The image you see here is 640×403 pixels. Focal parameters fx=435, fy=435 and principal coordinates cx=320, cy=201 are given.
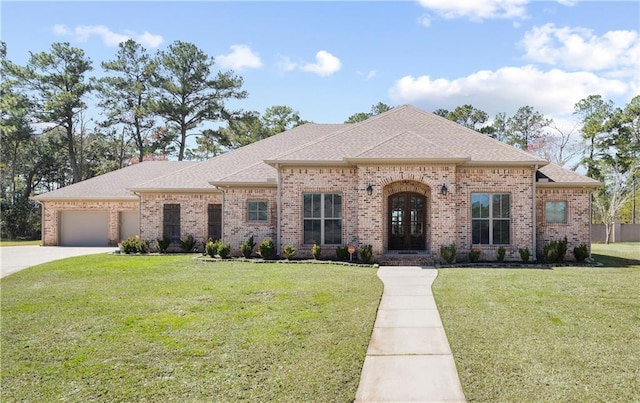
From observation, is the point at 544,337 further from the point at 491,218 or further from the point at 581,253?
the point at 581,253

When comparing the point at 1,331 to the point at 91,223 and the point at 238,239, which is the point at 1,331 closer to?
the point at 238,239

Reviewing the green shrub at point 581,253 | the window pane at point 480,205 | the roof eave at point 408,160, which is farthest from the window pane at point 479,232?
the green shrub at point 581,253

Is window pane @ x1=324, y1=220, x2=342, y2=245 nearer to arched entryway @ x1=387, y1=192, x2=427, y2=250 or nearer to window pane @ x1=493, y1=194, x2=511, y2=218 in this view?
arched entryway @ x1=387, y1=192, x2=427, y2=250

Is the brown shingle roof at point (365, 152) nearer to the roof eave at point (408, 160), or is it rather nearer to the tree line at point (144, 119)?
the roof eave at point (408, 160)

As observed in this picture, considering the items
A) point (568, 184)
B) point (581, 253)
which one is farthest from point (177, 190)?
point (581, 253)

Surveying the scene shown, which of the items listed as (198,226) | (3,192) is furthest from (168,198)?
(3,192)

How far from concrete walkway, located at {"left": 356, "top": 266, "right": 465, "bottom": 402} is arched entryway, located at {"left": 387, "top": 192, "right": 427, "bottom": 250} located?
7.45 metres

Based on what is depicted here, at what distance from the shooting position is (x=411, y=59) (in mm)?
15977

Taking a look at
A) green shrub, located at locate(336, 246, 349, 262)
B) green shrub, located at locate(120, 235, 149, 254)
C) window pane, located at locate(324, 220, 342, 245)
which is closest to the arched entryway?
window pane, located at locate(324, 220, 342, 245)

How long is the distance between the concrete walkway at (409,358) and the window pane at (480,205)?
7.22 m

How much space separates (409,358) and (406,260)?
9.01 metres

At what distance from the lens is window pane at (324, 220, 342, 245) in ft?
50.6

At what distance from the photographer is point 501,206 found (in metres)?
14.9

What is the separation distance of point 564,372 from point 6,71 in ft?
141
